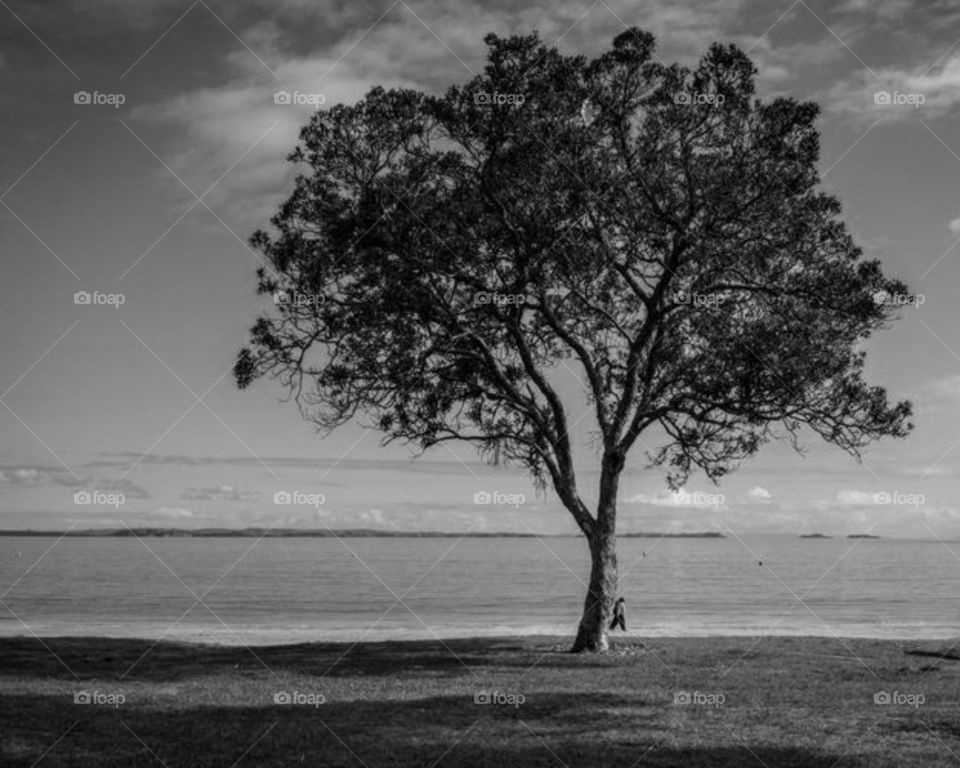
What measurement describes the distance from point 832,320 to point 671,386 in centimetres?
418

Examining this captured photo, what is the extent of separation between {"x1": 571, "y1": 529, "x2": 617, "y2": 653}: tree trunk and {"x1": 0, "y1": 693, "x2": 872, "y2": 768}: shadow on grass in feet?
25.1

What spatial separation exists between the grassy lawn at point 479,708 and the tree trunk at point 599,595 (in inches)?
25.6

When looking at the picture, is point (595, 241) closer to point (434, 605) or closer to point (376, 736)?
point (376, 736)

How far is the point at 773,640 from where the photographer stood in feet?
94.6

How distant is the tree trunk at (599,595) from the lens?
25109mm

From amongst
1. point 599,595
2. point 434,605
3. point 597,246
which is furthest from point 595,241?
point 434,605

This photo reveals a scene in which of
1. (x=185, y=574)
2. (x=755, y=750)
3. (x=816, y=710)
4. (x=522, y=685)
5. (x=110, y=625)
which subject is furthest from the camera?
(x=185, y=574)

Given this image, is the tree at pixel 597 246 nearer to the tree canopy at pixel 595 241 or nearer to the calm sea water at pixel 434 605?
the tree canopy at pixel 595 241

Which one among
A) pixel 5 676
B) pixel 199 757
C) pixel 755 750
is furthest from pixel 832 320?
Answer: pixel 5 676

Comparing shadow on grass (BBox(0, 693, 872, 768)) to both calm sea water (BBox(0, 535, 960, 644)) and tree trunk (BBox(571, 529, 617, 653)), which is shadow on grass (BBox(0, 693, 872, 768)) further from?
calm sea water (BBox(0, 535, 960, 644))

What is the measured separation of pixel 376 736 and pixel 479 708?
2805 mm

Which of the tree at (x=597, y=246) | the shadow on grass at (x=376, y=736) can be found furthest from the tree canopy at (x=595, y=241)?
the shadow on grass at (x=376, y=736)

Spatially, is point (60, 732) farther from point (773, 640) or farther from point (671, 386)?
point (773, 640)

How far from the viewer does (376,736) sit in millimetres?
14516
